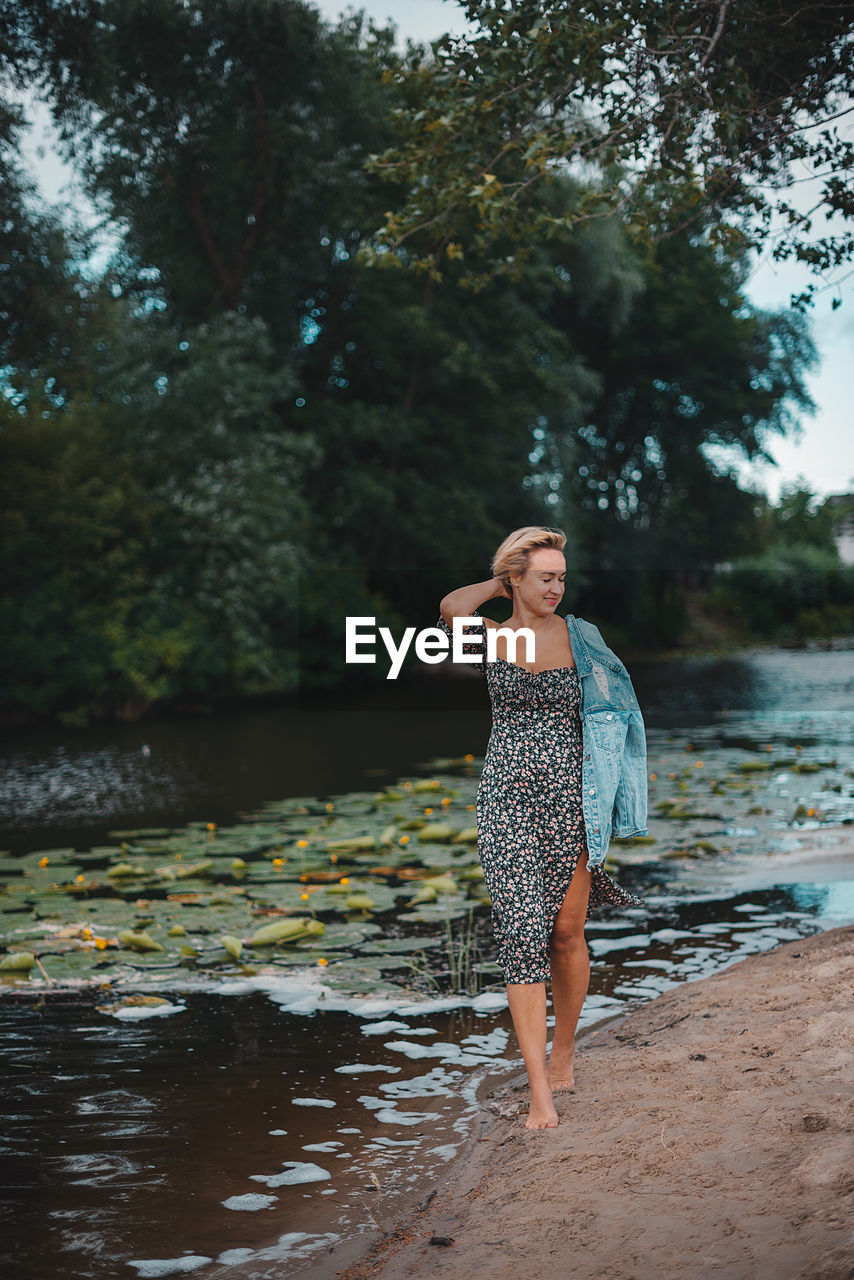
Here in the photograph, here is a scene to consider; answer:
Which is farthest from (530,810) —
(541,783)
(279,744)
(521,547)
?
(279,744)

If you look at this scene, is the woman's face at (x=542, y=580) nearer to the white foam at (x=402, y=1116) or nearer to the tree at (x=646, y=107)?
the white foam at (x=402, y=1116)

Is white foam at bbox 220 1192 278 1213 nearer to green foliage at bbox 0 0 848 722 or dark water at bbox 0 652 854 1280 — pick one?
dark water at bbox 0 652 854 1280

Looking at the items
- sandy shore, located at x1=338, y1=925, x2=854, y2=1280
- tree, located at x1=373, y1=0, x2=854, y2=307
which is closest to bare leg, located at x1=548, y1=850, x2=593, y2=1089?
sandy shore, located at x1=338, y1=925, x2=854, y2=1280

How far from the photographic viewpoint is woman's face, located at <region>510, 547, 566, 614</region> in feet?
14.0

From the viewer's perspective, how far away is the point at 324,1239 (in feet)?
11.6

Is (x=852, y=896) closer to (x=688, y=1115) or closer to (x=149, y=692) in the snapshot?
(x=688, y=1115)

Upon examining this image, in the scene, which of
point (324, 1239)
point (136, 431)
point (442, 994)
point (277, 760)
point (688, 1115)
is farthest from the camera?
point (136, 431)

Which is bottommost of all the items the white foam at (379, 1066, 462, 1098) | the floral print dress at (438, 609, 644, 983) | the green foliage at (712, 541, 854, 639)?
the white foam at (379, 1066, 462, 1098)

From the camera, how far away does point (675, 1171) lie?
3.40 m

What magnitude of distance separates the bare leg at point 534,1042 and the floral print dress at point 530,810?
0.05 m

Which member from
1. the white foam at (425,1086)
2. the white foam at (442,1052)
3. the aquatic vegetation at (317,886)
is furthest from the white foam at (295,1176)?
the aquatic vegetation at (317,886)

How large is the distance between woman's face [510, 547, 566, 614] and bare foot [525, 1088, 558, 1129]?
5.53 feet

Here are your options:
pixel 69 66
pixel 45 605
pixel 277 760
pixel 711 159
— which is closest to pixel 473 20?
pixel 711 159

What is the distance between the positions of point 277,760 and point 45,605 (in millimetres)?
6981
